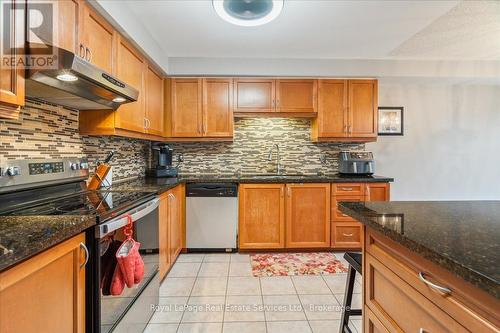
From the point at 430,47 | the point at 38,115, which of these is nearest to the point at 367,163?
the point at 430,47

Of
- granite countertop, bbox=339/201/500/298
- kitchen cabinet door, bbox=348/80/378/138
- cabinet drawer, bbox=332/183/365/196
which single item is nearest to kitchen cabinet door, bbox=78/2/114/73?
granite countertop, bbox=339/201/500/298

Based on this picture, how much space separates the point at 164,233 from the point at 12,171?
120 cm

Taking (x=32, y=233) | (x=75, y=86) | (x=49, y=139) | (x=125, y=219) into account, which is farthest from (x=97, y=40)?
(x=32, y=233)

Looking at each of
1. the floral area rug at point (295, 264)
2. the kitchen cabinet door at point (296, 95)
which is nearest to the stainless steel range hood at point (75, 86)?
the kitchen cabinet door at point (296, 95)

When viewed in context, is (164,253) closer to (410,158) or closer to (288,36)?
(288,36)

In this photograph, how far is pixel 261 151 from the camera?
144 inches

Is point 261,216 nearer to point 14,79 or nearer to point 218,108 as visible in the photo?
point 218,108

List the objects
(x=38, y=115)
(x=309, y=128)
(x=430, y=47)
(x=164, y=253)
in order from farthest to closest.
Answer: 1. (x=309, y=128)
2. (x=430, y=47)
3. (x=164, y=253)
4. (x=38, y=115)

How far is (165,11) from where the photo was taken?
220 cm

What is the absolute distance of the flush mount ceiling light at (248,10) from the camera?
1867 mm

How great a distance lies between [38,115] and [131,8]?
1149 millimetres

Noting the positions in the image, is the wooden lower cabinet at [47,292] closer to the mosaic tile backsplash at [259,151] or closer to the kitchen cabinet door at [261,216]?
the kitchen cabinet door at [261,216]

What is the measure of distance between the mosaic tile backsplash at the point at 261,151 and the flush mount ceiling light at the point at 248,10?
1.73 meters

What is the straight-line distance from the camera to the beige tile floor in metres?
1.80
